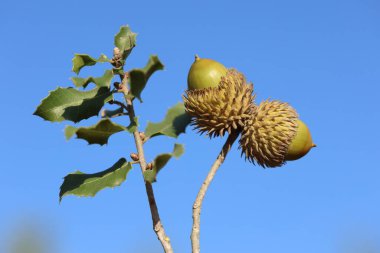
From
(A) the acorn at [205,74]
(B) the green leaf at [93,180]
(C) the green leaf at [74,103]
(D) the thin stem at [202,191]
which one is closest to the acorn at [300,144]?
(D) the thin stem at [202,191]

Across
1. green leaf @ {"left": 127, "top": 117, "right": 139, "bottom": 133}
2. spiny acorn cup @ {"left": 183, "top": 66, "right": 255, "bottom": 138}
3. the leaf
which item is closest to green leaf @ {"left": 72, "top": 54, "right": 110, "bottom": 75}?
the leaf

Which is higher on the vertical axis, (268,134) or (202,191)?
(268,134)

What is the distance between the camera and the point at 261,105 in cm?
342

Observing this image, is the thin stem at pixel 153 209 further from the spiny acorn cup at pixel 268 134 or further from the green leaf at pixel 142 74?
the spiny acorn cup at pixel 268 134

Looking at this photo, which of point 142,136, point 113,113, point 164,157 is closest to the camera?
point 164,157

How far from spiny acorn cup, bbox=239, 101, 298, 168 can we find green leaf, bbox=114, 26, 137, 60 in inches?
33.9

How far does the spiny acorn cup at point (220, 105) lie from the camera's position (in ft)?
10.4

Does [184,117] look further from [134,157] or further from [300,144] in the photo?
[300,144]

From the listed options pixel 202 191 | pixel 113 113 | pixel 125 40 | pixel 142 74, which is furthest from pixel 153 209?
pixel 125 40

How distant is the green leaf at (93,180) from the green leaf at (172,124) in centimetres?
25

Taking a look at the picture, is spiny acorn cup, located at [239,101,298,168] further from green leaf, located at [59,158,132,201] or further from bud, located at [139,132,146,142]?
green leaf, located at [59,158,132,201]

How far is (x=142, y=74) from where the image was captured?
254cm

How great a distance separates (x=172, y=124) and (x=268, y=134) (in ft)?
2.07

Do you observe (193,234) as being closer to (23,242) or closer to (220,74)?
(220,74)
